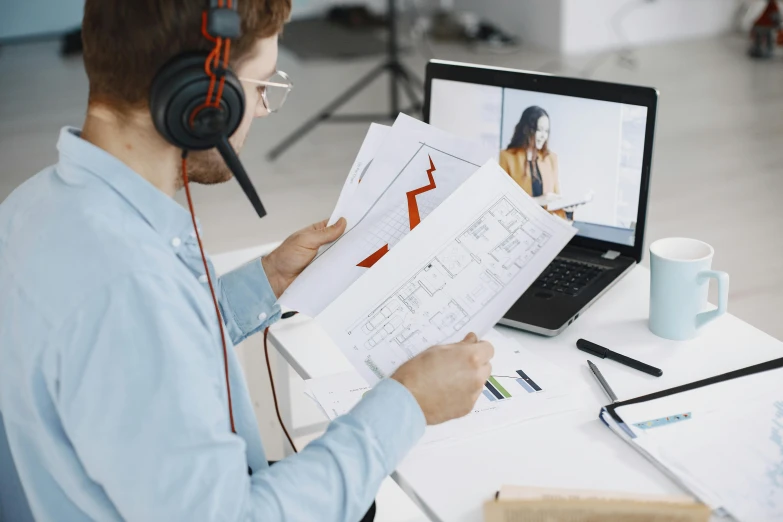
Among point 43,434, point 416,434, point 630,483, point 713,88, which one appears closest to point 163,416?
point 43,434

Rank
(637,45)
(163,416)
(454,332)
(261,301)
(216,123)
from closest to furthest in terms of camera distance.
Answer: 1. (163,416)
2. (216,123)
3. (454,332)
4. (261,301)
5. (637,45)

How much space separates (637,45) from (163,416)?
4.86m

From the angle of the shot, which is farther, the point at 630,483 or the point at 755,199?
the point at 755,199

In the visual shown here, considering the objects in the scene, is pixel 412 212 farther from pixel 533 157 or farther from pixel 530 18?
pixel 530 18

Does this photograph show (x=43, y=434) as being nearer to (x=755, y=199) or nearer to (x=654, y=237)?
(x=654, y=237)

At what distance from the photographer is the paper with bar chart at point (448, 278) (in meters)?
1.03

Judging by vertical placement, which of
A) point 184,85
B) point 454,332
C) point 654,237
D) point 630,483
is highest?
point 184,85

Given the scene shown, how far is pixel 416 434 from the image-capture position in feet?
3.03

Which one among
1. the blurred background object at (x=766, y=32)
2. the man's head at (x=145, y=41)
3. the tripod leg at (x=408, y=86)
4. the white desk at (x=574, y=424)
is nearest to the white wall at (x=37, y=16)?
the tripod leg at (x=408, y=86)

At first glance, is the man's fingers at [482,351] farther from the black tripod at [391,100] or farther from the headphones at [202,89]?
the black tripod at [391,100]

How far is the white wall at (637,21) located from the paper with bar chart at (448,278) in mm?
4205

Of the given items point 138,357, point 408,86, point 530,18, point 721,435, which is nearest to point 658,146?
point 408,86

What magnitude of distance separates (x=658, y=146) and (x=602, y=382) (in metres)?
2.85

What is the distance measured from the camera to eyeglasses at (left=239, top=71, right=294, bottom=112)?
0.99 meters
